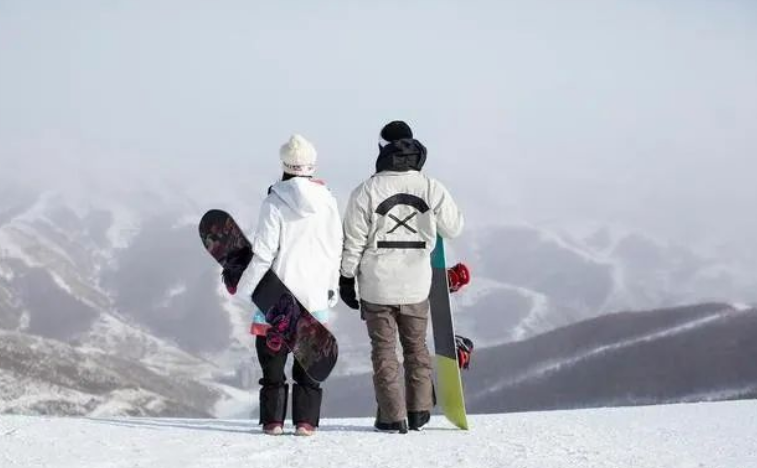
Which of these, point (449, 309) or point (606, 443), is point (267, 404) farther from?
point (606, 443)

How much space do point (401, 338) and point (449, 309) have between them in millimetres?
809

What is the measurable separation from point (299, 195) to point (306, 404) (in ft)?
8.03

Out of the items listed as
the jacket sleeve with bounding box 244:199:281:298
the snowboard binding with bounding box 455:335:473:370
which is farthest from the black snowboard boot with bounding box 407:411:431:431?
the jacket sleeve with bounding box 244:199:281:298

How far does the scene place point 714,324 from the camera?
19275cm

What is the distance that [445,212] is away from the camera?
10.6 metres

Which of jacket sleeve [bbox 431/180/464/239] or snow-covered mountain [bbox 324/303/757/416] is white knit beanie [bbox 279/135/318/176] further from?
snow-covered mountain [bbox 324/303/757/416]

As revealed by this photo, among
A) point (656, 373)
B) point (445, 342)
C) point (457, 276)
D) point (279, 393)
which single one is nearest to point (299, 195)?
point (279, 393)

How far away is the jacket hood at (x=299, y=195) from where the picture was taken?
996 centimetres

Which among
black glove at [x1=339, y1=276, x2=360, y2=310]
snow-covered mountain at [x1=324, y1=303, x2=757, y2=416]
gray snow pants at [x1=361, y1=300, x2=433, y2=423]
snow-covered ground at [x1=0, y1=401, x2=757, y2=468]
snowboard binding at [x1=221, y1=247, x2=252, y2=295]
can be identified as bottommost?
snow-covered ground at [x1=0, y1=401, x2=757, y2=468]

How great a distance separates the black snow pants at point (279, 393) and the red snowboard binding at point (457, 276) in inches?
90.6

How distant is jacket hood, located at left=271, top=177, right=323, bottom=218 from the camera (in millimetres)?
9961

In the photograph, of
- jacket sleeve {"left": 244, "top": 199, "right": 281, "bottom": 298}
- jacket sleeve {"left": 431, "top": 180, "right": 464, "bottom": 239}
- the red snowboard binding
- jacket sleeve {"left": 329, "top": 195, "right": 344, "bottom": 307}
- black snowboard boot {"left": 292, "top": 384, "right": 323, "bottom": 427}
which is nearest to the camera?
jacket sleeve {"left": 244, "top": 199, "right": 281, "bottom": 298}

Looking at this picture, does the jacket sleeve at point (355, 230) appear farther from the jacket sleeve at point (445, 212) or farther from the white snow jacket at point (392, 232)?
the jacket sleeve at point (445, 212)

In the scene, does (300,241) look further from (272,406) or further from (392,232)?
(272,406)
